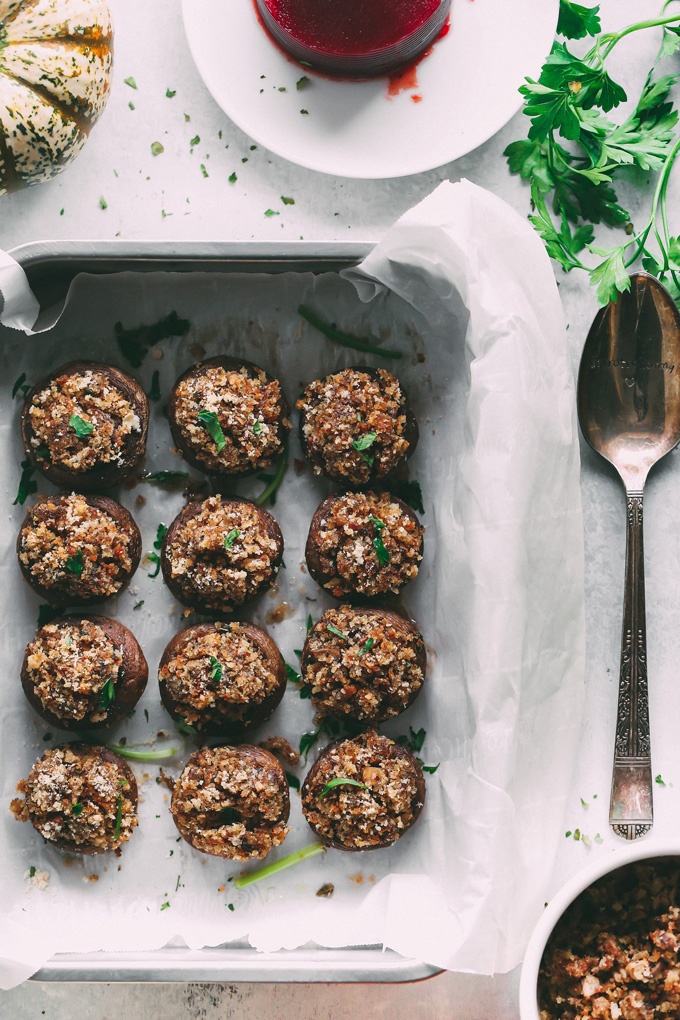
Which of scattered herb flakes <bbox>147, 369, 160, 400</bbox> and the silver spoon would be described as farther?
scattered herb flakes <bbox>147, 369, 160, 400</bbox>

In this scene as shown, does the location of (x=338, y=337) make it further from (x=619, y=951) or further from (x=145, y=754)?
(x=619, y=951)

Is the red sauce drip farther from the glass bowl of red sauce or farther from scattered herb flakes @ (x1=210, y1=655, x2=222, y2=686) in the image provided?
scattered herb flakes @ (x1=210, y1=655, x2=222, y2=686)

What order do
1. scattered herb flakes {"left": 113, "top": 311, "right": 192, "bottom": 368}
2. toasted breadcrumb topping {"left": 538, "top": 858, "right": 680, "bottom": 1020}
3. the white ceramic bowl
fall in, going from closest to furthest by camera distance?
the white ceramic bowl, toasted breadcrumb topping {"left": 538, "top": 858, "right": 680, "bottom": 1020}, scattered herb flakes {"left": 113, "top": 311, "right": 192, "bottom": 368}

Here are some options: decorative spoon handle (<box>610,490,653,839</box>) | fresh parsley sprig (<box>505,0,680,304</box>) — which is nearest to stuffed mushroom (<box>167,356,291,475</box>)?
fresh parsley sprig (<box>505,0,680,304</box>)

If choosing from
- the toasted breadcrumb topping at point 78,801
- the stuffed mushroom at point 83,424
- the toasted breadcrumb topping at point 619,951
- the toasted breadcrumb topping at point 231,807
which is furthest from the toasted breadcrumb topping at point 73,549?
the toasted breadcrumb topping at point 619,951

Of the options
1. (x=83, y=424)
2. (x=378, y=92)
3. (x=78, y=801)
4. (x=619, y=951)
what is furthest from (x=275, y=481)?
(x=619, y=951)

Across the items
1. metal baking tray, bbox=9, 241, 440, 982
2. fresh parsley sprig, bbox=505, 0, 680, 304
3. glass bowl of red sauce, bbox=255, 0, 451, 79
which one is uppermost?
glass bowl of red sauce, bbox=255, 0, 451, 79
